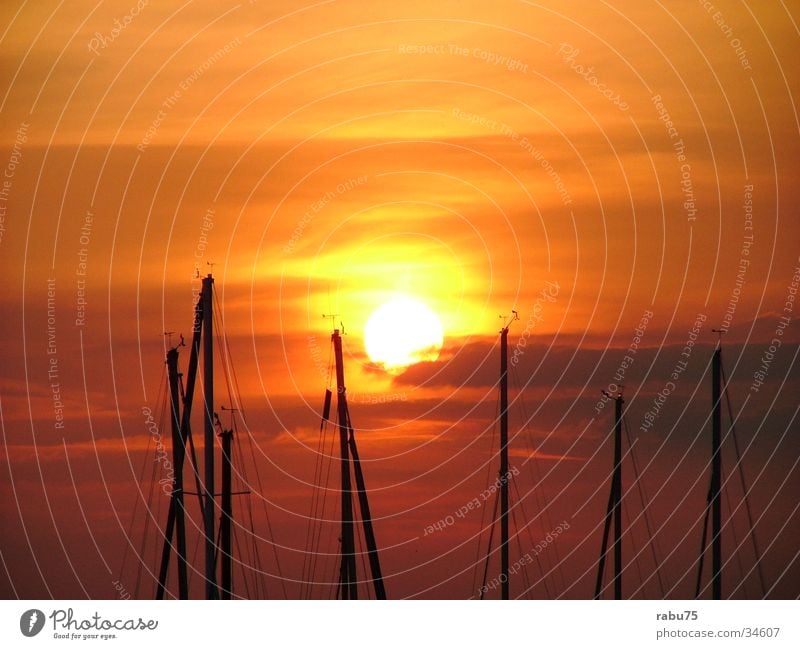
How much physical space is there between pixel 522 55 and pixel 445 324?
5193 mm

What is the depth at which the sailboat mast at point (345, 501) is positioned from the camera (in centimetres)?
3700

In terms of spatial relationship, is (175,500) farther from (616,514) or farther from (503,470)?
(616,514)

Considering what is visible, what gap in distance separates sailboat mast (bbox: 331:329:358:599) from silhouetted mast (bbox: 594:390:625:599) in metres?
5.59

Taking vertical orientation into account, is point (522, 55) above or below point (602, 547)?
above

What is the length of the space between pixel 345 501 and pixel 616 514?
6880 mm

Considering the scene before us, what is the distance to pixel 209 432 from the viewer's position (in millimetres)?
32250

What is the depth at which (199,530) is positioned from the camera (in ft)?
107

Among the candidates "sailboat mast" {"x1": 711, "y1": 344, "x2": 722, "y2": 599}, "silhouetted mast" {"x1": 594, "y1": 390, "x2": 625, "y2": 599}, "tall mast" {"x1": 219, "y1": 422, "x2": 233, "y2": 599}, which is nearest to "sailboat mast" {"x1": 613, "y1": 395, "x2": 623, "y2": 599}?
"silhouetted mast" {"x1": 594, "y1": 390, "x2": 625, "y2": 599}

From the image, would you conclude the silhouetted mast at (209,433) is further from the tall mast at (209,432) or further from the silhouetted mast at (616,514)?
the silhouetted mast at (616,514)

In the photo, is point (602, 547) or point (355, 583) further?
point (602, 547)

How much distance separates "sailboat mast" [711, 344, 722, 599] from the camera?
120 feet

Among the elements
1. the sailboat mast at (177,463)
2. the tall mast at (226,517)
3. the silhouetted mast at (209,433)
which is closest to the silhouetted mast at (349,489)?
the tall mast at (226,517)
